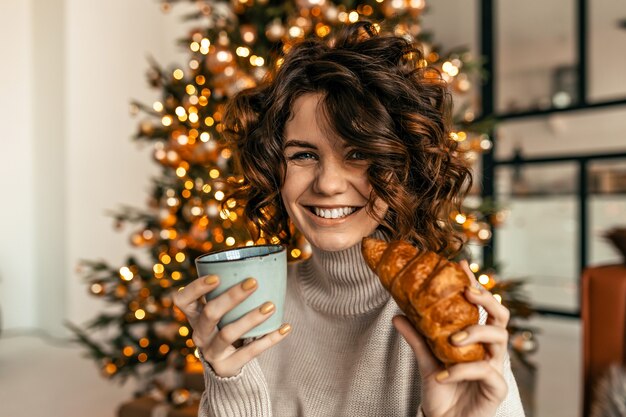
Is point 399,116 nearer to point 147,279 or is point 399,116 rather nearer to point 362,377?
point 362,377

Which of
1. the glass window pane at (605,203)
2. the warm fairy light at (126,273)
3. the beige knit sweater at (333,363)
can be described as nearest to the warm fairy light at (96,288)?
the warm fairy light at (126,273)

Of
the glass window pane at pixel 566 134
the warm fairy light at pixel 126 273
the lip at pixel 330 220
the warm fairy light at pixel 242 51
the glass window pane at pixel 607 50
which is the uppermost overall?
the glass window pane at pixel 607 50

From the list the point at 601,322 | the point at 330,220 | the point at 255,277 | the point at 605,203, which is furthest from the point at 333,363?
the point at 605,203

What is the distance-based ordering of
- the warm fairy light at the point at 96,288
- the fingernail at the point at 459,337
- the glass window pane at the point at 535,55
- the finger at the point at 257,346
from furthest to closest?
the glass window pane at the point at 535,55
the warm fairy light at the point at 96,288
the finger at the point at 257,346
the fingernail at the point at 459,337

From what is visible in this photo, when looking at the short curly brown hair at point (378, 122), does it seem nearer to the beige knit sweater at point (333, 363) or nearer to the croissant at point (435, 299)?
the beige knit sweater at point (333, 363)

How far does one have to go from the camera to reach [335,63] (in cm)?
85

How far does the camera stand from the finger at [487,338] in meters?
0.56

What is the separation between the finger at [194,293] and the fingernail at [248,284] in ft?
0.12

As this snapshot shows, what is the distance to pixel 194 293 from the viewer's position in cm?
67

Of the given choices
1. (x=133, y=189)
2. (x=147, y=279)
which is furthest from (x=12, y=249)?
(x=147, y=279)

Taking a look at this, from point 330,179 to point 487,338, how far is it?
0.34m

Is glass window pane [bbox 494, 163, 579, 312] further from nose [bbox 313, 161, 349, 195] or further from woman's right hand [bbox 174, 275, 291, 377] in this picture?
woman's right hand [bbox 174, 275, 291, 377]

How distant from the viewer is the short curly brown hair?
2.72ft

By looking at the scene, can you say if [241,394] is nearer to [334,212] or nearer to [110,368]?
[334,212]
